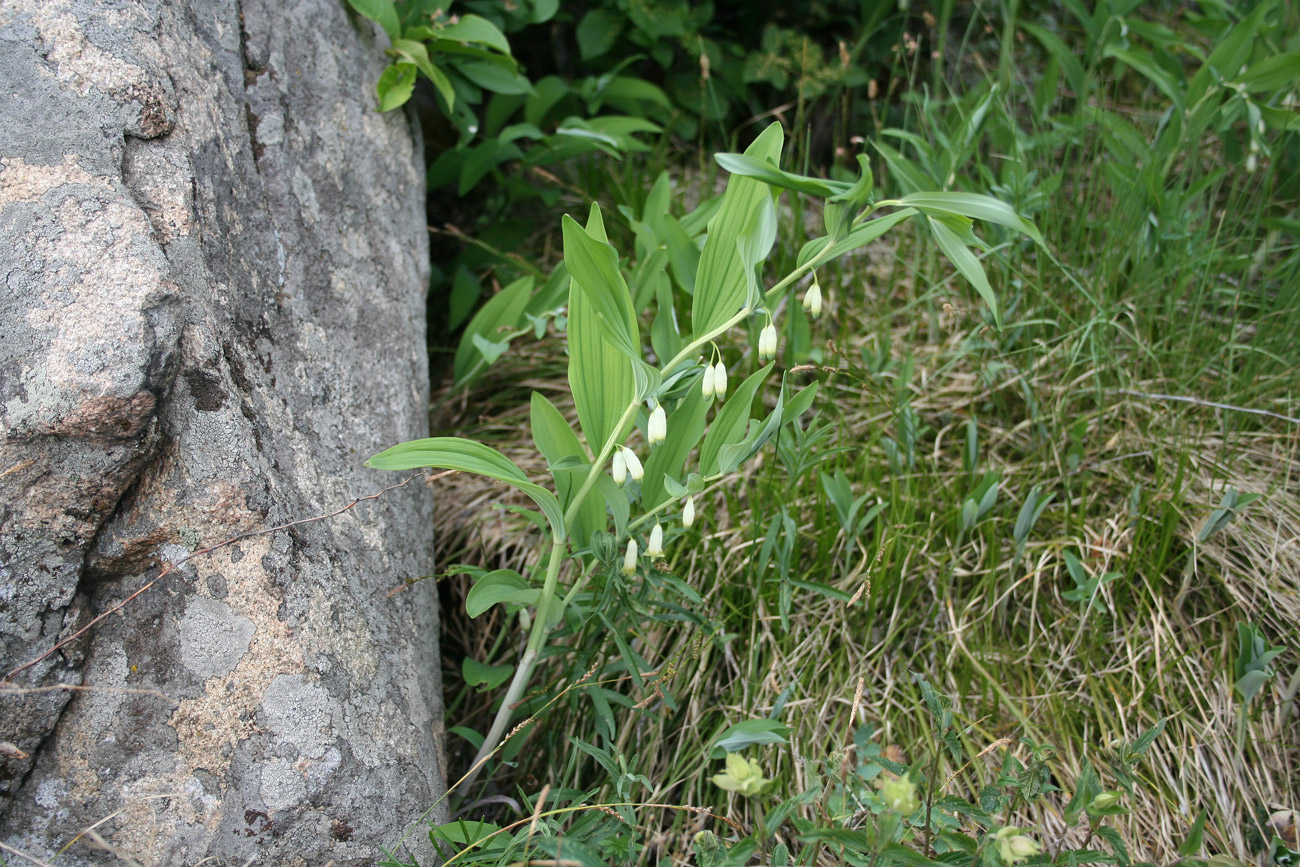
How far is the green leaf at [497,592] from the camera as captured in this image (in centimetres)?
121

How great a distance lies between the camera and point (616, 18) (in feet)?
7.85

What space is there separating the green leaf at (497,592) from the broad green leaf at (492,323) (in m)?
0.81

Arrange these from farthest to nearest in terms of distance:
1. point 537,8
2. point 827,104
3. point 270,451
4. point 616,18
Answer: point 827,104 < point 616,18 < point 537,8 < point 270,451

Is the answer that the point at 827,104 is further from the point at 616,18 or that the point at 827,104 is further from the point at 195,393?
the point at 195,393

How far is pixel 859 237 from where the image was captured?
1080 mm

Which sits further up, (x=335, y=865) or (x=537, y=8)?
(x=537, y=8)

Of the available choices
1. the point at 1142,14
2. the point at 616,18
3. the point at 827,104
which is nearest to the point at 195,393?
the point at 616,18

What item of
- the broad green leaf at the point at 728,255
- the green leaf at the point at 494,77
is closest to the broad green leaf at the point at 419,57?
the green leaf at the point at 494,77

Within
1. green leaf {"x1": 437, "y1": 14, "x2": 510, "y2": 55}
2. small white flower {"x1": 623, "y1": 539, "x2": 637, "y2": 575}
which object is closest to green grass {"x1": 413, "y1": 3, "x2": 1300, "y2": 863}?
small white flower {"x1": 623, "y1": 539, "x2": 637, "y2": 575}

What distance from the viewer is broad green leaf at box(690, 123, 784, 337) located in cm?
114

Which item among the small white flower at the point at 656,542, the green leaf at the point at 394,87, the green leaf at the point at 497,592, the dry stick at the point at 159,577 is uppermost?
the green leaf at the point at 394,87

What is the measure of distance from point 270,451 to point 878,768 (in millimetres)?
1058

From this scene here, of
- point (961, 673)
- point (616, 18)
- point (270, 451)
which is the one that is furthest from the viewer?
point (616, 18)

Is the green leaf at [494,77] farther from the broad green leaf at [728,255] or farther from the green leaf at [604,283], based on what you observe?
the green leaf at [604,283]
